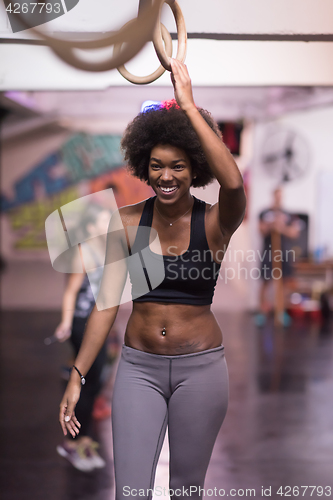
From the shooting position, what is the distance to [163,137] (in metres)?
1.48

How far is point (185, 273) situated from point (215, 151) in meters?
0.38

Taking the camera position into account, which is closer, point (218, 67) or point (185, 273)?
point (185, 273)

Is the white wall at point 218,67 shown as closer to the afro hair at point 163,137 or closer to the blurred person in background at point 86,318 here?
the afro hair at point 163,137

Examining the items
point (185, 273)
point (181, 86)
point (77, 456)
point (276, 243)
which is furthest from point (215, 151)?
point (276, 243)

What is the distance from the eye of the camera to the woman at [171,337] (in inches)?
57.6

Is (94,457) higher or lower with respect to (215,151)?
lower

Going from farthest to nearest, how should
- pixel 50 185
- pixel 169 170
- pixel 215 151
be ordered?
pixel 50 185, pixel 169 170, pixel 215 151

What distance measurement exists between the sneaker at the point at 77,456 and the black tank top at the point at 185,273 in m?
1.52

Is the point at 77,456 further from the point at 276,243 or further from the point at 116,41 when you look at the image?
the point at 276,243

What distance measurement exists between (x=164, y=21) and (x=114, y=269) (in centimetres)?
93

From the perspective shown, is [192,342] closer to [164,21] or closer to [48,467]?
[164,21]

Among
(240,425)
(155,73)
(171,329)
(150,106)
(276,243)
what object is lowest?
(240,425)

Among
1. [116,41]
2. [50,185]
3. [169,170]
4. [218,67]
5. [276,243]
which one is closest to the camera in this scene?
[169,170]

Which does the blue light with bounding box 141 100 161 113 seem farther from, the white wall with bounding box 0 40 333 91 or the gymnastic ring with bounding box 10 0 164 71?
the white wall with bounding box 0 40 333 91
